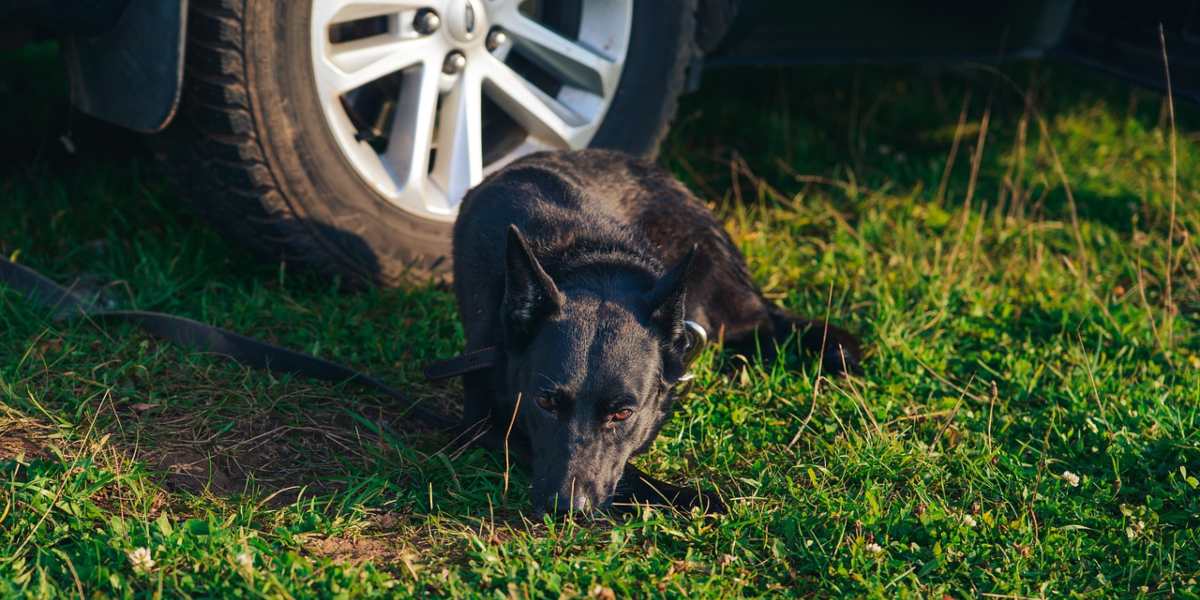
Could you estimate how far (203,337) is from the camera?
3.50 m

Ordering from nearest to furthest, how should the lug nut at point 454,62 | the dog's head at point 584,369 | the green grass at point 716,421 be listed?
the green grass at point 716,421, the dog's head at point 584,369, the lug nut at point 454,62

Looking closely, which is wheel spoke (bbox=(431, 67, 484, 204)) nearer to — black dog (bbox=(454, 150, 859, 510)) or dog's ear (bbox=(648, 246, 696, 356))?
black dog (bbox=(454, 150, 859, 510))

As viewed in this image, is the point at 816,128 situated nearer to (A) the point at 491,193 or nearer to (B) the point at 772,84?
(B) the point at 772,84

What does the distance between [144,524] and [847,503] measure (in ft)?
5.63

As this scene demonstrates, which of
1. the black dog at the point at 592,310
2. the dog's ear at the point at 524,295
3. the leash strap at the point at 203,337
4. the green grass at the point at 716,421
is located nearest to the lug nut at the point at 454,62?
the black dog at the point at 592,310

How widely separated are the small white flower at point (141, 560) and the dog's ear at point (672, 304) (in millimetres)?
1335

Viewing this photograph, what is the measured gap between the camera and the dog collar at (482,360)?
3.05 metres

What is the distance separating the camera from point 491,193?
3654 millimetres

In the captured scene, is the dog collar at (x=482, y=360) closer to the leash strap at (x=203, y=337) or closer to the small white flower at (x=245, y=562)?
the leash strap at (x=203, y=337)

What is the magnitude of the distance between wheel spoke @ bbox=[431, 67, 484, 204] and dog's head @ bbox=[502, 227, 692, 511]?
1183mm

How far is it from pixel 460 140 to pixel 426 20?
0.46 m

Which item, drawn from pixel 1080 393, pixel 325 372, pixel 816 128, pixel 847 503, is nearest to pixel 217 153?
pixel 325 372

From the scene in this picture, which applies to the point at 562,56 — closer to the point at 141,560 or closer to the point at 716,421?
the point at 716,421

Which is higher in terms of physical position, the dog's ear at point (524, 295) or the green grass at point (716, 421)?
the dog's ear at point (524, 295)
